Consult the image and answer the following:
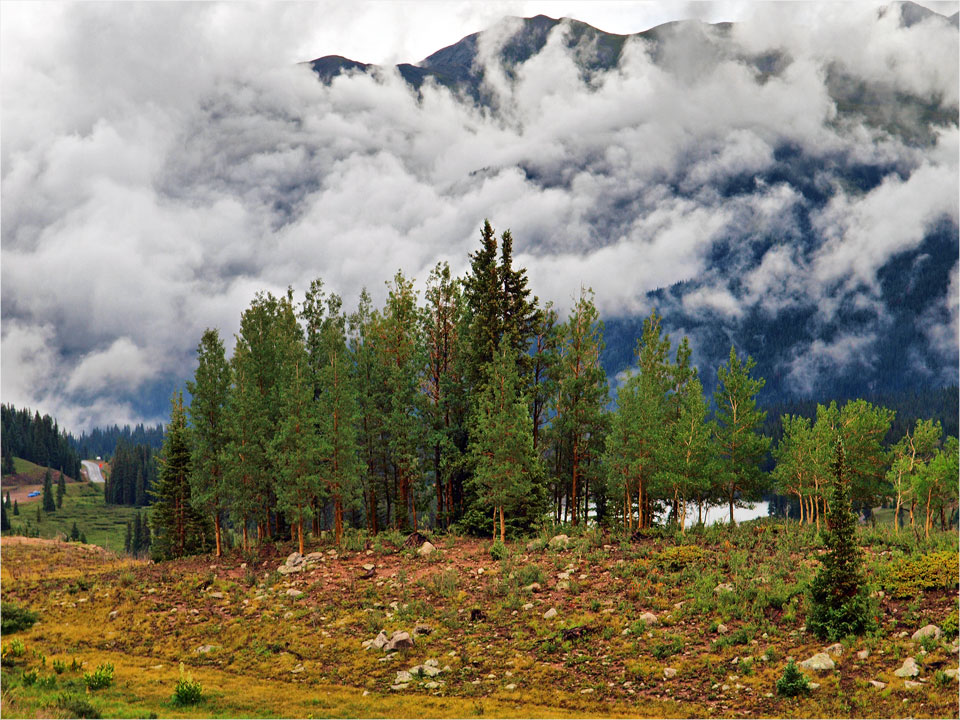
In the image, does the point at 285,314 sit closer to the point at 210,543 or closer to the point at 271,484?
Result: the point at 271,484

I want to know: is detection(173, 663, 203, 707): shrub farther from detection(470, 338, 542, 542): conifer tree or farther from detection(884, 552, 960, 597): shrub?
detection(884, 552, 960, 597): shrub

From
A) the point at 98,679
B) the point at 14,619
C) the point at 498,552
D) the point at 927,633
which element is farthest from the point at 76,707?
the point at 927,633

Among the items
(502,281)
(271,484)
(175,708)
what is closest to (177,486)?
(271,484)

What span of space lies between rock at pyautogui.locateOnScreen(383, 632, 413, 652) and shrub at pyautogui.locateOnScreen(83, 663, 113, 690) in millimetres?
11479

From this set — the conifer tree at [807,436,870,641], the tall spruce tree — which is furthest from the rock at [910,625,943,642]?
the tall spruce tree

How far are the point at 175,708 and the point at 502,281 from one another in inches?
1547

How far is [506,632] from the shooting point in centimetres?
3200

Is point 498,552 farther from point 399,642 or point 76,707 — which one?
point 76,707

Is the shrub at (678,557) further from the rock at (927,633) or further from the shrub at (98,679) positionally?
the shrub at (98,679)

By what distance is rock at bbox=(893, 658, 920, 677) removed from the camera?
2339 cm

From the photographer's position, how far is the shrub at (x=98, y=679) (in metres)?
27.2

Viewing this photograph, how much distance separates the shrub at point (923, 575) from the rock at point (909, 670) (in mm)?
6289

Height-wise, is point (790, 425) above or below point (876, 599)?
above

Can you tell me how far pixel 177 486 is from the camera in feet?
199
